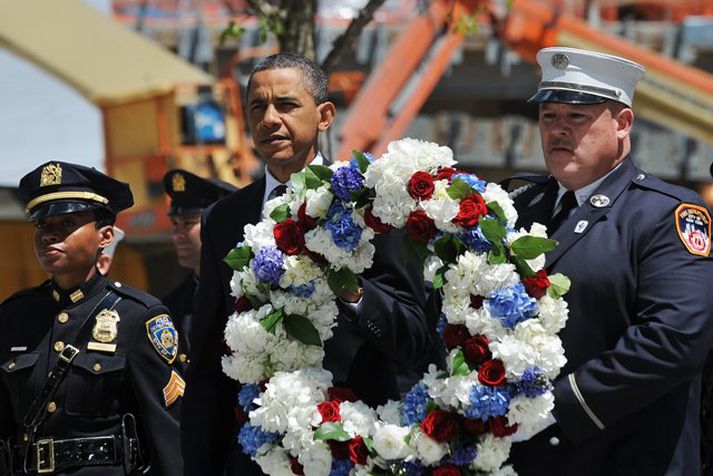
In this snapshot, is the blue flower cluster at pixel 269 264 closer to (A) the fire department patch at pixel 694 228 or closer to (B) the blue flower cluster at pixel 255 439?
(B) the blue flower cluster at pixel 255 439

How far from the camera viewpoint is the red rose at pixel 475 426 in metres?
3.86

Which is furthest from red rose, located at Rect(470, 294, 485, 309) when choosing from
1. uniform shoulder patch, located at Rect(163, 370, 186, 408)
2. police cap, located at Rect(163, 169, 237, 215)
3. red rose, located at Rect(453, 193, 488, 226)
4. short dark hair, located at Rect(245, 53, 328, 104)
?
police cap, located at Rect(163, 169, 237, 215)

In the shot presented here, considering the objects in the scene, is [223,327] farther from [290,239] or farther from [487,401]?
[487,401]

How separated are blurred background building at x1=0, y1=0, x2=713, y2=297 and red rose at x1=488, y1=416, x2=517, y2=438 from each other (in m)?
3.84

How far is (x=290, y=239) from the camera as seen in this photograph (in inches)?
163

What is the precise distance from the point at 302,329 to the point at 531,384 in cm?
72

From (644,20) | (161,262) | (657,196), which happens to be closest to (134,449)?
(657,196)

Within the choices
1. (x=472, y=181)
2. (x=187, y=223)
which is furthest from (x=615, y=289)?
(x=187, y=223)

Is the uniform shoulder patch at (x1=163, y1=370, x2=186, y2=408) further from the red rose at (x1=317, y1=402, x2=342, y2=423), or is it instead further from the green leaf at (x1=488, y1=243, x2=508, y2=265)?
the green leaf at (x1=488, y1=243, x2=508, y2=265)

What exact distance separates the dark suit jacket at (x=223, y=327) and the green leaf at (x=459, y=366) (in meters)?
0.29

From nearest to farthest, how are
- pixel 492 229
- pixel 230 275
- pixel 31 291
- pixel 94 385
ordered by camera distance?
1. pixel 492 229
2. pixel 230 275
3. pixel 94 385
4. pixel 31 291

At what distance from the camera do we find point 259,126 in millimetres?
4516

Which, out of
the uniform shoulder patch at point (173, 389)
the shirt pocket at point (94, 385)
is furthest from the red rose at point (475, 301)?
the shirt pocket at point (94, 385)

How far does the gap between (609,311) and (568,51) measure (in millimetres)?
860
